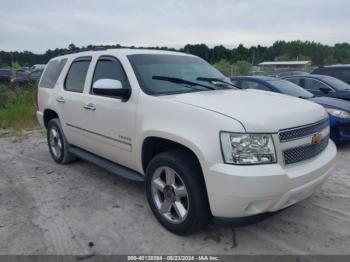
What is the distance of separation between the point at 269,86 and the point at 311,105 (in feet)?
12.8

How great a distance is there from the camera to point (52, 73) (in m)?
5.77

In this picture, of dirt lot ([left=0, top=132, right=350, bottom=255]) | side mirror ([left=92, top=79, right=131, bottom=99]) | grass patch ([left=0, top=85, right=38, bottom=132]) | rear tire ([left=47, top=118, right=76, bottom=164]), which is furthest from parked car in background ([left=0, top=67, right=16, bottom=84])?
side mirror ([left=92, top=79, right=131, bottom=99])

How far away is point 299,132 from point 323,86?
625 cm

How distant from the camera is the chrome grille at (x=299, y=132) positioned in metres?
2.83

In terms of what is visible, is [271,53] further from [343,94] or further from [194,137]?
[194,137]

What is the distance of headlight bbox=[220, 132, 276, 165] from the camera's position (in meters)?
2.71

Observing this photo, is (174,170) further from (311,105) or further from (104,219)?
(311,105)

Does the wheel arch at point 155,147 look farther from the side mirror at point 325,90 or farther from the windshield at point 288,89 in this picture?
the side mirror at point 325,90

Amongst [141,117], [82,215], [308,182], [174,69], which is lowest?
[82,215]

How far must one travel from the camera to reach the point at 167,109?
3.21 metres

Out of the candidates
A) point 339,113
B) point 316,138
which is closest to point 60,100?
point 316,138

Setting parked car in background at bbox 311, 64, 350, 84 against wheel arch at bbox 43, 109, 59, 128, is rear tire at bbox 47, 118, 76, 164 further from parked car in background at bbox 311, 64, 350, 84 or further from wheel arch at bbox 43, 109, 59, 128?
parked car in background at bbox 311, 64, 350, 84

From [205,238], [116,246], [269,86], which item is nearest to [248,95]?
[205,238]

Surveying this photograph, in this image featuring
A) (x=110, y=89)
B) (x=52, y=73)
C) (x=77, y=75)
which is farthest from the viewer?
(x=52, y=73)
